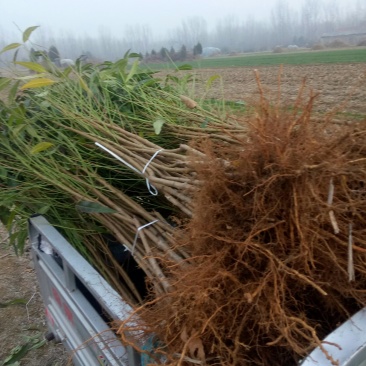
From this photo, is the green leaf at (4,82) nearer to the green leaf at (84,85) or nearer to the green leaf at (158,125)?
the green leaf at (84,85)

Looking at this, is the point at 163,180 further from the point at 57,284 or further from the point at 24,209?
the point at 24,209

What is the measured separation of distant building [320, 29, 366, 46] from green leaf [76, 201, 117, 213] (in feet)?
154

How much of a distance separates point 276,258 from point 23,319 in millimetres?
2655

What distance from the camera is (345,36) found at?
49594 mm

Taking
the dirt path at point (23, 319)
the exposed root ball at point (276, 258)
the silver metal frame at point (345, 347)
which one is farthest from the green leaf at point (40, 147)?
the dirt path at point (23, 319)

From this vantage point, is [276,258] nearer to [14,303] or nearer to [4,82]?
[4,82]

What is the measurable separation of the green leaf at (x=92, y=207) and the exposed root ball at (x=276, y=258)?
63 centimetres

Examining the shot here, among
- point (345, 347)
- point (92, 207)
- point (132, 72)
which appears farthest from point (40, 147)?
point (345, 347)

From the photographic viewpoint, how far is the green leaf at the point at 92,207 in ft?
5.29

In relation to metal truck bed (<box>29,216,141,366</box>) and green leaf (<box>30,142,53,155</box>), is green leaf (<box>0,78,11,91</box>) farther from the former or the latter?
metal truck bed (<box>29,216,141,366</box>)

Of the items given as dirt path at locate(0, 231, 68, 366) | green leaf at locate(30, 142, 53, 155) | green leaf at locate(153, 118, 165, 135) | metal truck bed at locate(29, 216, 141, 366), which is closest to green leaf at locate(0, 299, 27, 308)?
dirt path at locate(0, 231, 68, 366)

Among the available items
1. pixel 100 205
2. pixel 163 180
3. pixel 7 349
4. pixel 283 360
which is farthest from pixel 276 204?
pixel 7 349

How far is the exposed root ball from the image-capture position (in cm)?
96

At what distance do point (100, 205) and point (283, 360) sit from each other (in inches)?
35.1
